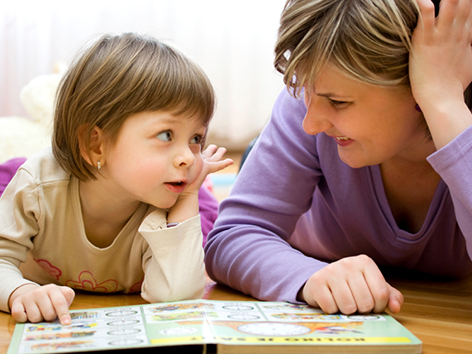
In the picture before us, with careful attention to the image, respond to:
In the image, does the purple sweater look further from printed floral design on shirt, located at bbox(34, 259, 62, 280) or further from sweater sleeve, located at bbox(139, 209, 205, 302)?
printed floral design on shirt, located at bbox(34, 259, 62, 280)

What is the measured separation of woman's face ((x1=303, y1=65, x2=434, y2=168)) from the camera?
800mm

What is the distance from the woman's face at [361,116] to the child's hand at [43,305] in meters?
0.46

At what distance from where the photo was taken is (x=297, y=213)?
1055 millimetres

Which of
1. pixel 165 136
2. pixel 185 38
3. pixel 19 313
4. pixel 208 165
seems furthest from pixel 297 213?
pixel 185 38

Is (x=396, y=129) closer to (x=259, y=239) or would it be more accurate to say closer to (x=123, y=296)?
(x=259, y=239)

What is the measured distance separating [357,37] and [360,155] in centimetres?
20

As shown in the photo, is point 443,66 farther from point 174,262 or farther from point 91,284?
point 91,284

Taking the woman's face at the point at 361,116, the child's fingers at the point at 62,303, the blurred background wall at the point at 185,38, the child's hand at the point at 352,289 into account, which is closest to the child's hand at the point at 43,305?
the child's fingers at the point at 62,303

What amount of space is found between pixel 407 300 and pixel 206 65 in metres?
2.66

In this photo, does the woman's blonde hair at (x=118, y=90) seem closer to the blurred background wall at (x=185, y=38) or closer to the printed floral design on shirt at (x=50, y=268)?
the printed floral design on shirt at (x=50, y=268)

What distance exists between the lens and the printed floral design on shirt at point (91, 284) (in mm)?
998

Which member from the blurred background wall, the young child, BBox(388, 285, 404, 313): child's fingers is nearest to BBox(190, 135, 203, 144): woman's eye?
the young child

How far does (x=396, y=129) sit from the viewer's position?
2.75 ft

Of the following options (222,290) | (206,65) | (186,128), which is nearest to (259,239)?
(222,290)
